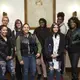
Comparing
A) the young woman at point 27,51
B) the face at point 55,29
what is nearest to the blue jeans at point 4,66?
the young woman at point 27,51

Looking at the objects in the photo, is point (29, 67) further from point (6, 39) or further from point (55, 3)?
point (55, 3)

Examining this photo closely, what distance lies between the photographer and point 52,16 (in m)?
6.53

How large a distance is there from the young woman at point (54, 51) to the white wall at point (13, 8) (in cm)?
174

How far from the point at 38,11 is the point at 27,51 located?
6.54 feet

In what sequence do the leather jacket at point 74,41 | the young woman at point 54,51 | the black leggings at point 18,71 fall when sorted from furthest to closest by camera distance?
1. the black leggings at point 18,71
2. the leather jacket at point 74,41
3. the young woman at point 54,51

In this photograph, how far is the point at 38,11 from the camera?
6.57 metres

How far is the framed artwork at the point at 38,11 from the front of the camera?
651 centimetres

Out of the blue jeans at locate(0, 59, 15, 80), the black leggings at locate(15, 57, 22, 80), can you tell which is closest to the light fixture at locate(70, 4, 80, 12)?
the black leggings at locate(15, 57, 22, 80)

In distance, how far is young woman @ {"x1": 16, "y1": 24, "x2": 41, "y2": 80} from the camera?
484 cm

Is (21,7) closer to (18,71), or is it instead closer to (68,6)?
(68,6)

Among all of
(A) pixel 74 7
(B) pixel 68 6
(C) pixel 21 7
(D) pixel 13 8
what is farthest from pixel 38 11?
(A) pixel 74 7

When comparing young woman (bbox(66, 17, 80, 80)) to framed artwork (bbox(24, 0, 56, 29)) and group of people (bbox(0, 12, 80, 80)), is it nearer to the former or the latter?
group of people (bbox(0, 12, 80, 80))

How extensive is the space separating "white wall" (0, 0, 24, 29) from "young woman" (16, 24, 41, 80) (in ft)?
5.34

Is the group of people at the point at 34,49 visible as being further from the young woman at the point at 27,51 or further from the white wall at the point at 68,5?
the white wall at the point at 68,5
